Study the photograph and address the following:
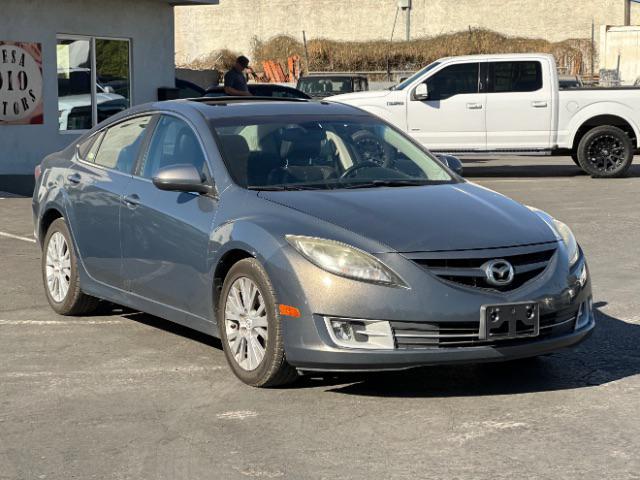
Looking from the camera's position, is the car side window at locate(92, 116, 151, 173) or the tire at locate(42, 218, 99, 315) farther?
the tire at locate(42, 218, 99, 315)

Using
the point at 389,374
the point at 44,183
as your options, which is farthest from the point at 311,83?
the point at 389,374

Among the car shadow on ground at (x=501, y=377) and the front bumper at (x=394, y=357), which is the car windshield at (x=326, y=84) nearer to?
the car shadow on ground at (x=501, y=377)

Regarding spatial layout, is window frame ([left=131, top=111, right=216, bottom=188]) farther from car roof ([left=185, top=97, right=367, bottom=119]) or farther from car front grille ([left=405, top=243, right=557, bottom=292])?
car front grille ([left=405, top=243, right=557, bottom=292])

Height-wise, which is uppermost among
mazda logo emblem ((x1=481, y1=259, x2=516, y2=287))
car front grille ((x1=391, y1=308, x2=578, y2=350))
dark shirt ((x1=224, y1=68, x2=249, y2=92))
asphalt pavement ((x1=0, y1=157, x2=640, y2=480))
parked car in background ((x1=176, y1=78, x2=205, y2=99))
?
dark shirt ((x1=224, y1=68, x2=249, y2=92))

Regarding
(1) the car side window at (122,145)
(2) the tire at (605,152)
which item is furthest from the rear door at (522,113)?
(1) the car side window at (122,145)

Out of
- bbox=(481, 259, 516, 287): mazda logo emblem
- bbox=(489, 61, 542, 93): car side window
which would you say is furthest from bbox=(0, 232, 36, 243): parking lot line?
bbox=(489, 61, 542, 93): car side window

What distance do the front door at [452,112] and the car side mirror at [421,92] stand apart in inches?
3.6

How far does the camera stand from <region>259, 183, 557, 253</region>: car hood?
6.39 meters

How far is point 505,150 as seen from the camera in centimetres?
2047

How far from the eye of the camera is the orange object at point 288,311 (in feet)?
20.8

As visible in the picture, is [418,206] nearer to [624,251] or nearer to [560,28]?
[624,251]

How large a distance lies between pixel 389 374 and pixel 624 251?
555cm

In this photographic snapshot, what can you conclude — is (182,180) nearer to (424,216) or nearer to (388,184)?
(388,184)

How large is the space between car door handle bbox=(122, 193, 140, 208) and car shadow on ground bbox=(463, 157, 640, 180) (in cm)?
1378
